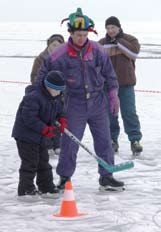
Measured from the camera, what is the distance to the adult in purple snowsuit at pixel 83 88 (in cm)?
564

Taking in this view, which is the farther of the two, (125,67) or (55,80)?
(125,67)

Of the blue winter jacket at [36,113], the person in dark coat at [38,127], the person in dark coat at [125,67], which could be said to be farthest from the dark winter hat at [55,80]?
the person in dark coat at [125,67]

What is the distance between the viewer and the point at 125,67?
7.49 m

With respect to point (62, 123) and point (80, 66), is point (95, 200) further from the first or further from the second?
point (80, 66)

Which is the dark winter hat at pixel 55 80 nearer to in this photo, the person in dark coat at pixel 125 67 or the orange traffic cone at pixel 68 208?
the orange traffic cone at pixel 68 208

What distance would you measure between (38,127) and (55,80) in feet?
1.44

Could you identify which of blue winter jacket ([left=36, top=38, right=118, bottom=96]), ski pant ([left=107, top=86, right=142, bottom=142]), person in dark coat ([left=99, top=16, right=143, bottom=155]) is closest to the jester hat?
blue winter jacket ([left=36, top=38, right=118, bottom=96])

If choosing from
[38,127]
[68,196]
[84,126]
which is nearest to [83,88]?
[84,126]

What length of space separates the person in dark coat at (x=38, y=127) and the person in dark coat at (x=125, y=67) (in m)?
2.01

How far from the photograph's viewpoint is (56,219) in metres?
4.82

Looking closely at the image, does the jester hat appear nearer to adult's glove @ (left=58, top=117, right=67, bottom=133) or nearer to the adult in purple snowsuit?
the adult in purple snowsuit

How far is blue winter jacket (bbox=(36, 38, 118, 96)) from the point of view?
18.5 feet

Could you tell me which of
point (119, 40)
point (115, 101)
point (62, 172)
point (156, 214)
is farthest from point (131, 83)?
point (156, 214)

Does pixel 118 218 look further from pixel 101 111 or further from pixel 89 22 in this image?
pixel 89 22
